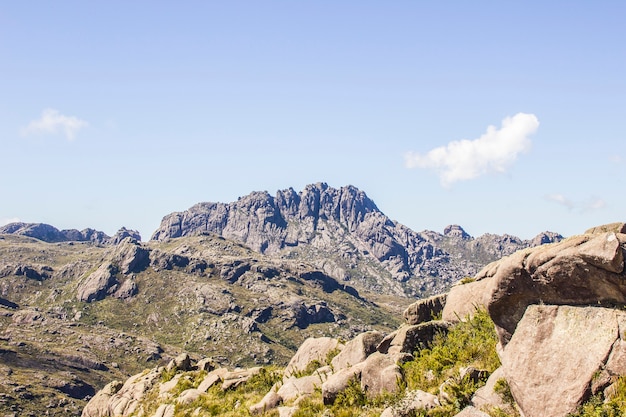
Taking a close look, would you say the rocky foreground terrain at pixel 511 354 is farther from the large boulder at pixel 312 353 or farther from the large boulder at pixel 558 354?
the large boulder at pixel 312 353

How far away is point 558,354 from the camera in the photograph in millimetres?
14883

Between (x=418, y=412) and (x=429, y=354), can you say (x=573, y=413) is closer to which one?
(x=418, y=412)

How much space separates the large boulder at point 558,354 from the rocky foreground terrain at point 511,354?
3 centimetres

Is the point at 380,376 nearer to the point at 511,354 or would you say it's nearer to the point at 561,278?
the point at 511,354

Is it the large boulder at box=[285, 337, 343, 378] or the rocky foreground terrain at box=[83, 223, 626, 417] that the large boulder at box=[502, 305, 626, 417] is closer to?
the rocky foreground terrain at box=[83, 223, 626, 417]

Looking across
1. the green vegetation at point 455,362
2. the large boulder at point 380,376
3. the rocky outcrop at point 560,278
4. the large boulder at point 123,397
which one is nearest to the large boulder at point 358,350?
the green vegetation at point 455,362

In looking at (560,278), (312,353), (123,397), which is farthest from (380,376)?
(123,397)

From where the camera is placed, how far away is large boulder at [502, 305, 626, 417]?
1393 cm

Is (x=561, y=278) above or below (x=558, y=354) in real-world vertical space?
above

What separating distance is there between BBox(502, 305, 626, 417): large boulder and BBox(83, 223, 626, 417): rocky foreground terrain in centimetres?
3

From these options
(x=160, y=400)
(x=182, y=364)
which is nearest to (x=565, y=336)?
(x=160, y=400)

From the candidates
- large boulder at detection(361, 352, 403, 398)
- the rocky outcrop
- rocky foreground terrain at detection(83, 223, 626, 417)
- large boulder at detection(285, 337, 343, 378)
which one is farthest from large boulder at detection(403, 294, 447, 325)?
the rocky outcrop

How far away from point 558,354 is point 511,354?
70.0 inches

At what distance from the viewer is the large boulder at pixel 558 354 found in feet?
45.7
